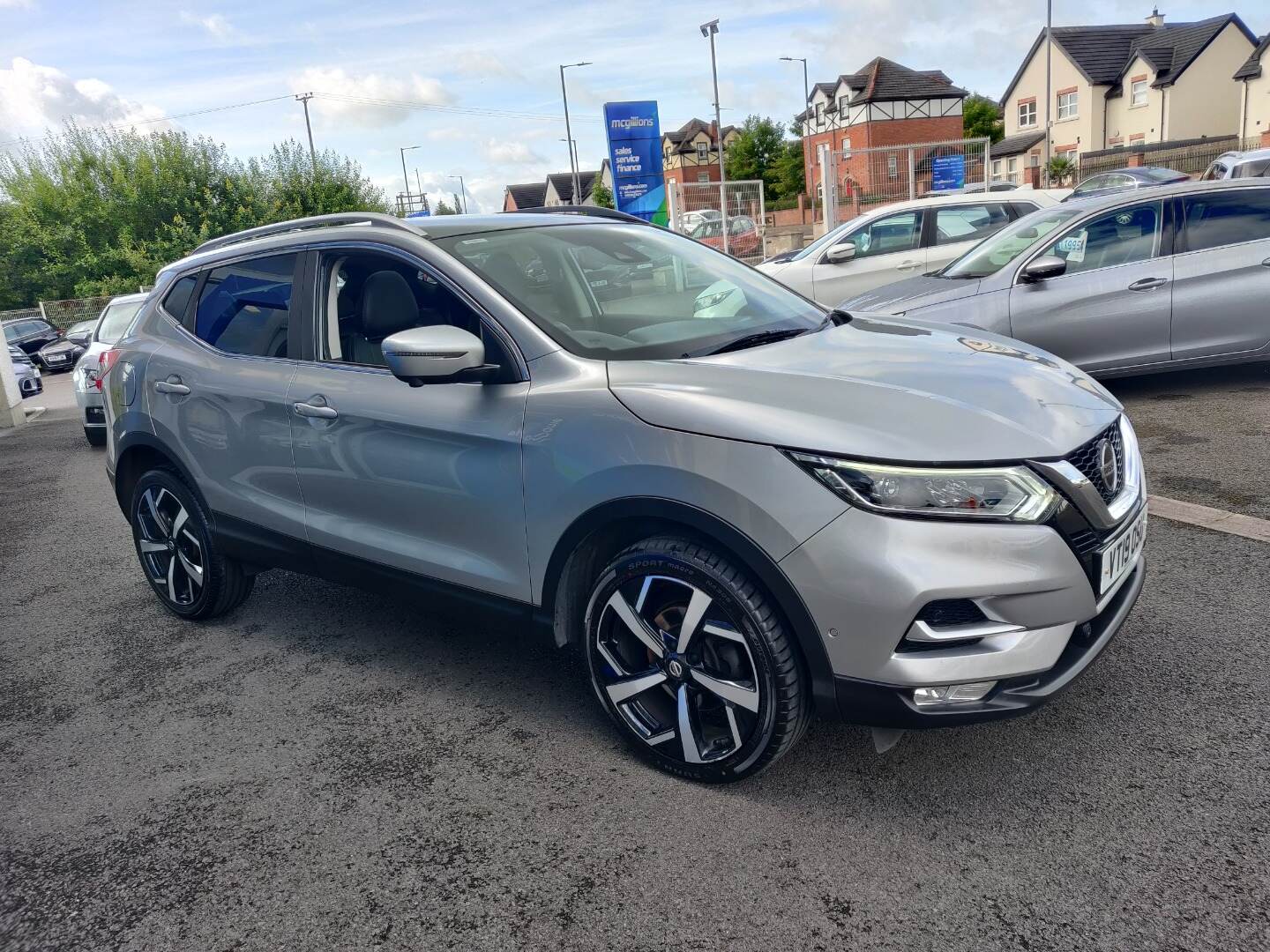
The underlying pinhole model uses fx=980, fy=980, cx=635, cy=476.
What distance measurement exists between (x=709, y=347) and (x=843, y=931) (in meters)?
1.72

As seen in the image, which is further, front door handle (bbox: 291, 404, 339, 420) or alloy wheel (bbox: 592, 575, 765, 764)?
front door handle (bbox: 291, 404, 339, 420)

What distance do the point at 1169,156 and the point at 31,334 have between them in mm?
39202

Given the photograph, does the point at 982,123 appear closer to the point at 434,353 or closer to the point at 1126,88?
the point at 1126,88

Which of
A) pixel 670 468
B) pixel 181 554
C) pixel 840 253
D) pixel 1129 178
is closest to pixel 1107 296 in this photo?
pixel 840 253

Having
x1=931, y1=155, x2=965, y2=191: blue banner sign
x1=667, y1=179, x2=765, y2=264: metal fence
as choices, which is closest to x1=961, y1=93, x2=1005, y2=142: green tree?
x1=667, y1=179, x2=765, y2=264: metal fence

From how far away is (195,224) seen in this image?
41.5 metres

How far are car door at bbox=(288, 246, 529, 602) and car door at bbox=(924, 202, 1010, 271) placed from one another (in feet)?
28.5

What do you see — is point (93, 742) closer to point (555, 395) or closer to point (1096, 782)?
point (555, 395)

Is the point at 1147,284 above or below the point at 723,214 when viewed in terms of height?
below

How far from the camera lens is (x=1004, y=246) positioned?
7922 mm

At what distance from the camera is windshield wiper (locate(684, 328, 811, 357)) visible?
10.2 ft

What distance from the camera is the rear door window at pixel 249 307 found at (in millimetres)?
4020

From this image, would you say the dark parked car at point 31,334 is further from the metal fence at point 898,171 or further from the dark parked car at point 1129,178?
the dark parked car at point 1129,178

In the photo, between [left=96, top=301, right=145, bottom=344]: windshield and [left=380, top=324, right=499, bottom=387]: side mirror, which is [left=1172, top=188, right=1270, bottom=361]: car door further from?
[left=96, top=301, right=145, bottom=344]: windshield
